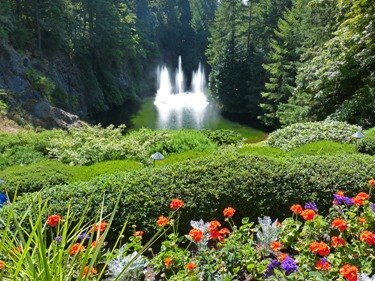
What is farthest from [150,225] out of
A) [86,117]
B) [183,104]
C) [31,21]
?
[183,104]

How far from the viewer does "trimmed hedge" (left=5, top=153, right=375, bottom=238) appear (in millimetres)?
3615

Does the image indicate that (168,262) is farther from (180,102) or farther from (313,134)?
(180,102)

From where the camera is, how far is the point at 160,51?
48.3 metres

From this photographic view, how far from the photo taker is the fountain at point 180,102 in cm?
2384

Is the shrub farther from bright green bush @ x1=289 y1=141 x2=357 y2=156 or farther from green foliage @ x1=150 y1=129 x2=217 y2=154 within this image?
green foliage @ x1=150 y1=129 x2=217 y2=154

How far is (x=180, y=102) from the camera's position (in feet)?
110

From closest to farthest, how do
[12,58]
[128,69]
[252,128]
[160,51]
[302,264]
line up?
1. [302,264]
2. [12,58]
3. [252,128]
4. [128,69]
5. [160,51]

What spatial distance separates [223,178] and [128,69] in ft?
110

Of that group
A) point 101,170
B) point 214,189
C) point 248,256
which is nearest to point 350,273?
point 248,256

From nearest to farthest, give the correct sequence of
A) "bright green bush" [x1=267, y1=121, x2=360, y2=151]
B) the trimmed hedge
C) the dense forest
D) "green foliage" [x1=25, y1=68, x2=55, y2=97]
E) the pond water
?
the trimmed hedge < "bright green bush" [x1=267, y1=121, x2=360, y2=151] < the dense forest < "green foliage" [x1=25, y1=68, x2=55, y2=97] < the pond water

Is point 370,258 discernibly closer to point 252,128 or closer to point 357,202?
point 357,202

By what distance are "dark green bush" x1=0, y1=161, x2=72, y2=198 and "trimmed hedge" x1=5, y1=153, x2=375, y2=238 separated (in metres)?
1.53

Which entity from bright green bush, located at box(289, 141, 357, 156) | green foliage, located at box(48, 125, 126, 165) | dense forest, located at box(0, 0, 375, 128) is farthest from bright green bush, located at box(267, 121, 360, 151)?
green foliage, located at box(48, 125, 126, 165)

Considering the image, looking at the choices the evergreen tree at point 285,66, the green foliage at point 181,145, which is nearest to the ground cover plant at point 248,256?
the green foliage at point 181,145
